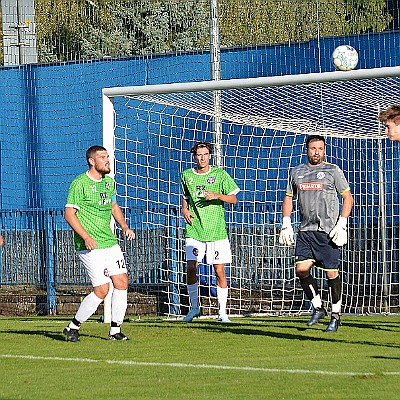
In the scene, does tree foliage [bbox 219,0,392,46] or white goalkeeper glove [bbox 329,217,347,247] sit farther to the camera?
tree foliage [bbox 219,0,392,46]

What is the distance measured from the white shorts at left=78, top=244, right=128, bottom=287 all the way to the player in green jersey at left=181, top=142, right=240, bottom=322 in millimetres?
2572

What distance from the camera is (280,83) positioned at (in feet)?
44.3

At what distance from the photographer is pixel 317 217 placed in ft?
40.1

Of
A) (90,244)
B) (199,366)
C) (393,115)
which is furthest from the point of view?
(90,244)

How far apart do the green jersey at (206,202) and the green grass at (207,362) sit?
1176mm

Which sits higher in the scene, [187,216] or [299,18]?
[299,18]

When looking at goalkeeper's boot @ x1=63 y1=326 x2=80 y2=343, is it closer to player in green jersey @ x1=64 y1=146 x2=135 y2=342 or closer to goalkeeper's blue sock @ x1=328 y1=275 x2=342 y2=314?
A: player in green jersey @ x1=64 y1=146 x2=135 y2=342

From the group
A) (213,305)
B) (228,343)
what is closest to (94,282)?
(228,343)

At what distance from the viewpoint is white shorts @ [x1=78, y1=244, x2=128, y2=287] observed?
11430 mm

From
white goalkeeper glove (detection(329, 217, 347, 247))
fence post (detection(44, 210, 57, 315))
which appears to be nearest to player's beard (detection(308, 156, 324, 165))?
white goalkeeper glove (detection(329, 217, 347, 247))

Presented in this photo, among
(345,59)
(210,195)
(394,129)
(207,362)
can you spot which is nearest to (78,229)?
(207,362)

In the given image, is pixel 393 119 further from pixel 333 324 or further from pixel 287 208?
pixel 333 324

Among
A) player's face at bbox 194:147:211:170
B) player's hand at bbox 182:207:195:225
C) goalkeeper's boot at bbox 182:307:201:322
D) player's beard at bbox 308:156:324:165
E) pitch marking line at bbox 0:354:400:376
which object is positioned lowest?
goalkeeper's boot at bbox 182:307:201:322

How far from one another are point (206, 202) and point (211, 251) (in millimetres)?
639
